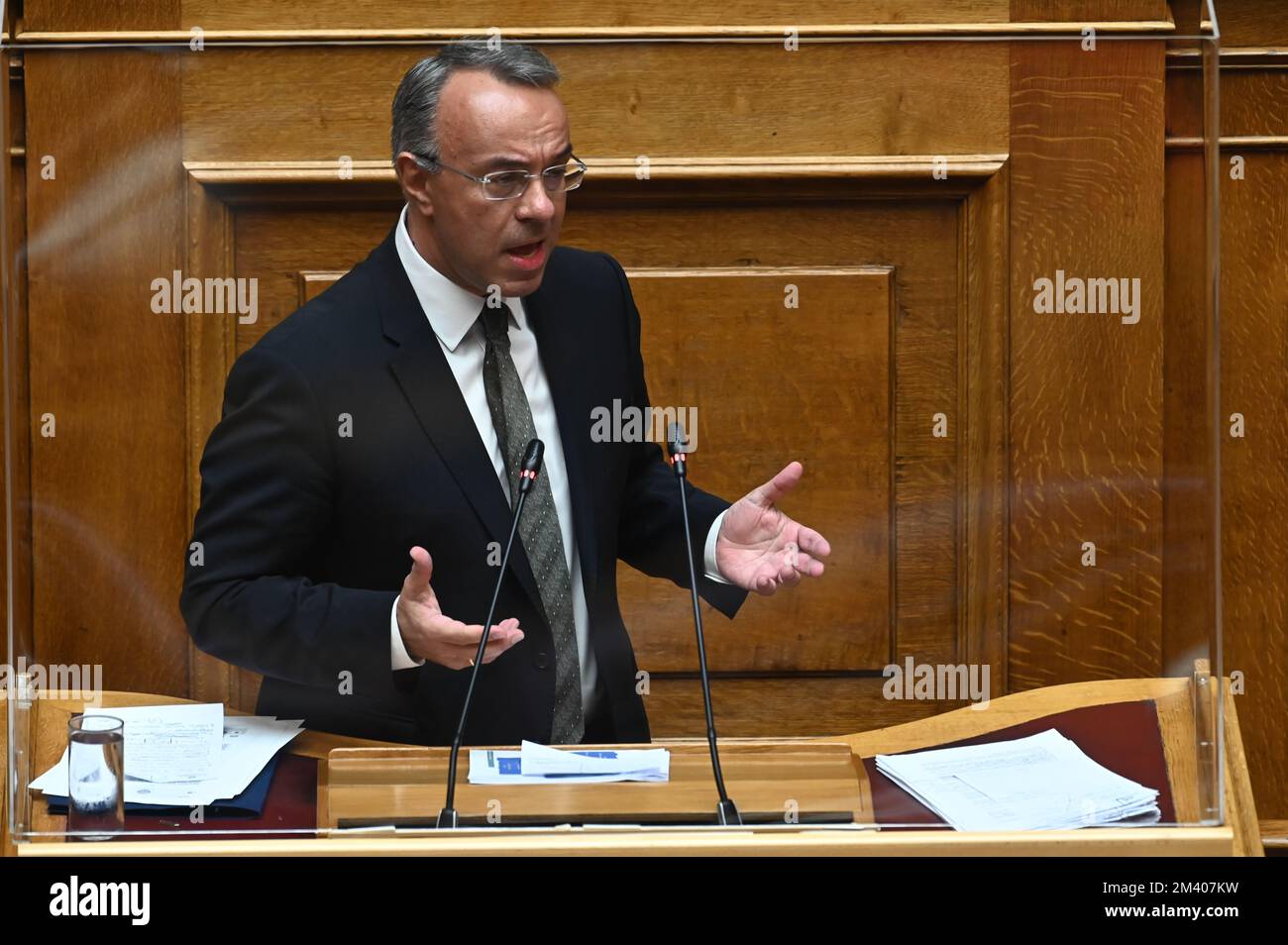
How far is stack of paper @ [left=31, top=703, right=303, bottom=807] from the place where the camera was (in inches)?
→ 79.7

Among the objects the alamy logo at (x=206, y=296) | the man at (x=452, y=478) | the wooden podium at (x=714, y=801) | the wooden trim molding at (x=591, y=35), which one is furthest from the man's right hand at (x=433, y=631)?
the wooden trim molding at (x=591, y=35)

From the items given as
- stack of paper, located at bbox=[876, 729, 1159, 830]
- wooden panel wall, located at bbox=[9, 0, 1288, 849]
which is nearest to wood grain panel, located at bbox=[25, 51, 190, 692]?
wooden panel wall, located at bbox=[9, 0, 1288, 849]

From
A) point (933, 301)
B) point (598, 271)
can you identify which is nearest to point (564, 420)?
point (598, 271)

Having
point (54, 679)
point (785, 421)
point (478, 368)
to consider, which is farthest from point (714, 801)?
point (54, 679)

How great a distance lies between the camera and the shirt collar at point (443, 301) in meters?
2.10

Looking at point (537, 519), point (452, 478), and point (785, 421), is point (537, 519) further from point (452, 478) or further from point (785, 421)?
point (785, 421)

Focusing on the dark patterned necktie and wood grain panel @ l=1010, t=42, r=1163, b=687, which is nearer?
the dark patterned necktie

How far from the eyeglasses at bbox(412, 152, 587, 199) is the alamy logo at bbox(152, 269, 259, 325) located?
283 millimetres

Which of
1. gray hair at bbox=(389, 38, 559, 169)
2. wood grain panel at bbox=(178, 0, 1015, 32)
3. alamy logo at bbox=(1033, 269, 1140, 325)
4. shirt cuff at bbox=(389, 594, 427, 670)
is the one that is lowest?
shirt cuff at bbox=(389, 594, 427, 670)

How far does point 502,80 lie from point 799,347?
0.51m

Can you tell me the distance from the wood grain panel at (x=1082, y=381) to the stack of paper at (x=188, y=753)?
3.28 feet

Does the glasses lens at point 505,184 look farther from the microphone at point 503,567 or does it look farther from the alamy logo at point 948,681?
the alamy logo at point 948,681
